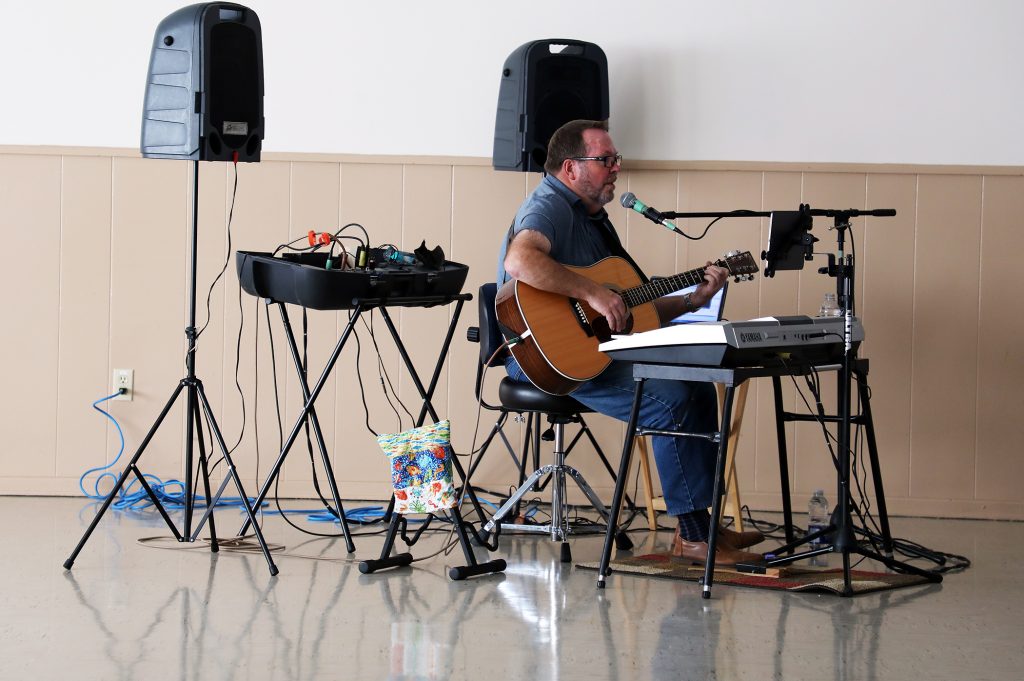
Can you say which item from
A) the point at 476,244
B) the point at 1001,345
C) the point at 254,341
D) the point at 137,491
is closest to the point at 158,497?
the point at 137,491

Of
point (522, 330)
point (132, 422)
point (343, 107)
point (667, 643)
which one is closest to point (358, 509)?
point (132, 422)

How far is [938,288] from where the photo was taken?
4.08m

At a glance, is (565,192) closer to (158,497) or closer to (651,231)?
(651,231)

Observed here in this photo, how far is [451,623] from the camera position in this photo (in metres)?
2.54

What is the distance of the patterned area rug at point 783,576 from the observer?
9.34ft

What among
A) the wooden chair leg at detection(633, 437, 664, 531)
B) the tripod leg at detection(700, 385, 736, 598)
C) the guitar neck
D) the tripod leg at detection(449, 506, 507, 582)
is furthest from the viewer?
the wooden chair leg at detection(633, 437, 664, 531)

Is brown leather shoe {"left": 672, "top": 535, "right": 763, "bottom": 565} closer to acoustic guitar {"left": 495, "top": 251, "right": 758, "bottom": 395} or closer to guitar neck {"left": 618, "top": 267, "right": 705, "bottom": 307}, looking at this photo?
acoustic guitar {"left": 495, "top": 251, "right": 758, "bottom": 395}

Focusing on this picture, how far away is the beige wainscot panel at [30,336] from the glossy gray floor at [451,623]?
2.84 feet

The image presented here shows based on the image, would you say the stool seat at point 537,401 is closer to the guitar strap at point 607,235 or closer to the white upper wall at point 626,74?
the guitar strap at point 607,235

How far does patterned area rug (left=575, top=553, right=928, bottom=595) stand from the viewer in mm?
2846

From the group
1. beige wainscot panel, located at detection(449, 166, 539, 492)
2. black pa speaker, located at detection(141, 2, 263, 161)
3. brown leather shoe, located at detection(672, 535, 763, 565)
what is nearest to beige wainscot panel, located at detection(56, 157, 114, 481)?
black pa speaker, located at detection(141, 2, 263, 161)

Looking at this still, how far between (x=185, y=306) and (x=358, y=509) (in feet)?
3.23

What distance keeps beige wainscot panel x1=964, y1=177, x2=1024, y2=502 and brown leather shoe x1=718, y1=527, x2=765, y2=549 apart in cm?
122

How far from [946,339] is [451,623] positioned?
2.39 m
